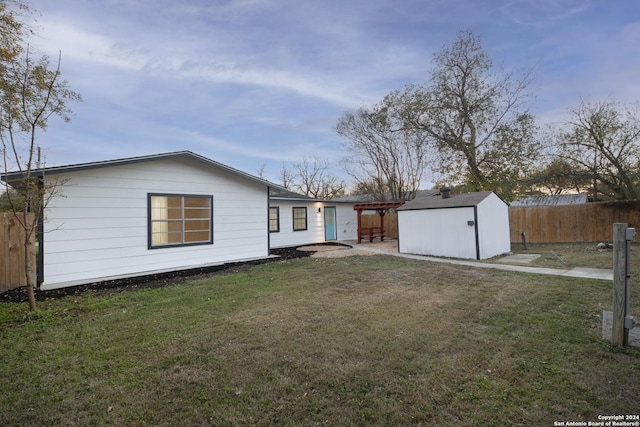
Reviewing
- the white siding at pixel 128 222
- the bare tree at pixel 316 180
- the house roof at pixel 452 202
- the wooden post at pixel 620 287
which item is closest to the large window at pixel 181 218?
the white siding at pixel 128 222

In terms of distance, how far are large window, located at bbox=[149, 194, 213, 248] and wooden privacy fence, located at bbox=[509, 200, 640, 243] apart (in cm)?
1388

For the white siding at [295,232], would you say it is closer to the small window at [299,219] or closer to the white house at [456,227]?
the small window at [299,219]

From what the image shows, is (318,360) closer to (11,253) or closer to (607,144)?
(11,253)

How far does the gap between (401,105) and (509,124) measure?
6012 mm

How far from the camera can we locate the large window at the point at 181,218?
8.52m

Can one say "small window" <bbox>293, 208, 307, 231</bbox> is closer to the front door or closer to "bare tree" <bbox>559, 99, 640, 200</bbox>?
the front door

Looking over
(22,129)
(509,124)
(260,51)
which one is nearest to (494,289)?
(22,129)

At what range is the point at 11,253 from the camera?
6.38m

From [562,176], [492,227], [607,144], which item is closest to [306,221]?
[492,227]

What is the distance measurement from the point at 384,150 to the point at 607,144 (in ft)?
39.6

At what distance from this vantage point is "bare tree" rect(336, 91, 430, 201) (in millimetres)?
20547

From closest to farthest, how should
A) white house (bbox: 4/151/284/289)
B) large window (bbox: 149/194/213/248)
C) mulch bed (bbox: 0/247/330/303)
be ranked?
1. mulch bed (bbox: 0/247/330/303)
2. white house (bbox: 4/151/284/289)
3. large window (bbox: 149/194/213/248)

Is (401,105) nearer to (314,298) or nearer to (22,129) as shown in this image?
(314,298)

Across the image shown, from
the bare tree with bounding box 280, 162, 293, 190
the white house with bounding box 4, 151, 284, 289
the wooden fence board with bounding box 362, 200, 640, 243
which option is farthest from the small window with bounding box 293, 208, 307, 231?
the bare tree with bounding box 280, 162, 293, 190
